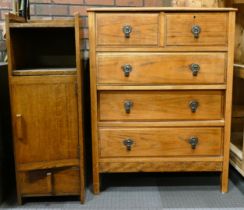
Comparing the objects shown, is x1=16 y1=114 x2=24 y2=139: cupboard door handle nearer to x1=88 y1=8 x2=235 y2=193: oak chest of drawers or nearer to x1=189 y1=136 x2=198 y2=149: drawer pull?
x1=88 y1=8 x2=235 y2=193: oak chest of drawers

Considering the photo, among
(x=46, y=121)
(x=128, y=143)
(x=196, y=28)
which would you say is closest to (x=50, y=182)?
(x=46, y=121)

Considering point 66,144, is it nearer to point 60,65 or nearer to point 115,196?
point 115,196

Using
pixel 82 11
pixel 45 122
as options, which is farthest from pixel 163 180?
pixel 82 11

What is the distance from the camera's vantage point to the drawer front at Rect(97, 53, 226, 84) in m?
1.65

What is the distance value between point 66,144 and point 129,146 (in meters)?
0.33

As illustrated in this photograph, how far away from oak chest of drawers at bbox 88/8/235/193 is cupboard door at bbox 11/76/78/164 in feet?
0.49

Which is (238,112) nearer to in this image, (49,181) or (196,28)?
(196,28)

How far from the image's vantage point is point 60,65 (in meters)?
2.05

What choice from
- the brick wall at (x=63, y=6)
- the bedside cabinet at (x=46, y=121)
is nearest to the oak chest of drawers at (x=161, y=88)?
the bedside cabinet at (x=46, y=121)

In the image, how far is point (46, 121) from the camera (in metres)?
1.60

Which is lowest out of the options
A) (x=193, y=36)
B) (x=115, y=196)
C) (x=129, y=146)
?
(x=115, y=196)

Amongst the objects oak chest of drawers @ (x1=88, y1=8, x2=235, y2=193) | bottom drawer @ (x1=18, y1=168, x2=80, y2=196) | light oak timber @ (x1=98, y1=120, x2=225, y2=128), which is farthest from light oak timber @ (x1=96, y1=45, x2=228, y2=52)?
bottom drawer @ (x1=18, y1=168, x2=80, y2=196)

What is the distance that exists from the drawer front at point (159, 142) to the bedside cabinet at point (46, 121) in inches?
7.0

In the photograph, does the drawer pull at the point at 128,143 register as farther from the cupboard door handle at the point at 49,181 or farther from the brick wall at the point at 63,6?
the brick wall at the point at 63,6
